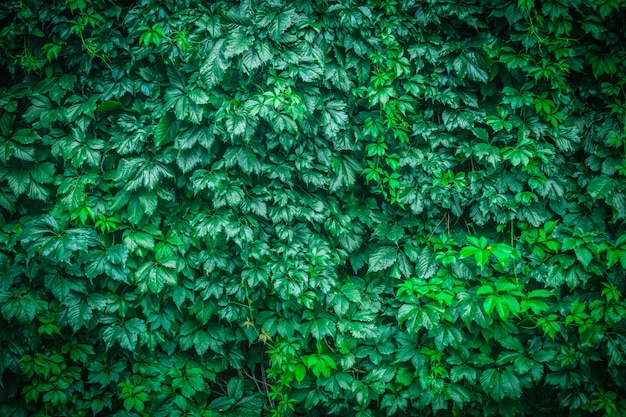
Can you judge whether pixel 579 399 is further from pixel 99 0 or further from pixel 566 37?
pixel 99 0

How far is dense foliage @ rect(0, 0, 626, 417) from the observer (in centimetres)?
255

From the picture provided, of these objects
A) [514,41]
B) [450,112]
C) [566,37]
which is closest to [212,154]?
[450,112]

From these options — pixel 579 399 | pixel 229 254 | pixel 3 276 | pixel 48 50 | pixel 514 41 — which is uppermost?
pixel 514 41

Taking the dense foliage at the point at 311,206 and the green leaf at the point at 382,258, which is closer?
the dense foliage at the point at 311,206

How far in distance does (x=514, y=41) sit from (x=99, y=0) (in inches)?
Answer: 98.3

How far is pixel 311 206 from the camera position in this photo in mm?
2729

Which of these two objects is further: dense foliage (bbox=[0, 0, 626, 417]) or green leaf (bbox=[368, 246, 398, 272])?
green leaf (bbox=[368, 246, 398, 272])

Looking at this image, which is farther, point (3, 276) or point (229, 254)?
point (229, 254)

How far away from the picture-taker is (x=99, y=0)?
8.57ft

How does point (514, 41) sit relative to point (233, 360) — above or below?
above

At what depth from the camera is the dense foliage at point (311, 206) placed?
8.36ft

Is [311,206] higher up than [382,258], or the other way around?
[311,206]

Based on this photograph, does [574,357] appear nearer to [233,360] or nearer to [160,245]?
[233,360]

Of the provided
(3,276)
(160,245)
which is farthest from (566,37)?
(3,276)
